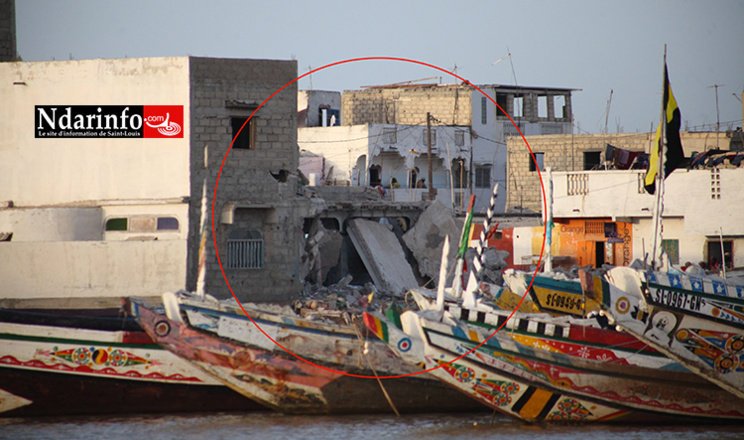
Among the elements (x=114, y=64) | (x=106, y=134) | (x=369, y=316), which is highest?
(x=114, y=64)

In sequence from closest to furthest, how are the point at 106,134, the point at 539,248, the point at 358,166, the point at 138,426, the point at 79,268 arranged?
the point at 138,426
the point at 79,268
the point at 106,134
the point at 539,248
the point at 358,166

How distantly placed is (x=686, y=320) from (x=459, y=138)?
23.5 meters

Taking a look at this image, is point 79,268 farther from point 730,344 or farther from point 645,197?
point 645,197

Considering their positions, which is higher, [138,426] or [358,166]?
[358,166]

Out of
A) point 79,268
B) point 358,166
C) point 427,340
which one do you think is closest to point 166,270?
point 79,268

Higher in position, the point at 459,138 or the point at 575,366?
the point at 459,138

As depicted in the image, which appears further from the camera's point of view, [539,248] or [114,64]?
[539,248]

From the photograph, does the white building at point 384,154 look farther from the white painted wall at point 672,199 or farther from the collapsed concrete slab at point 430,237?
the white painted wall at point 672,199

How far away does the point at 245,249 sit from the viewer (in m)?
17.8

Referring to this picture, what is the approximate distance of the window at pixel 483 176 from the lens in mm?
36562

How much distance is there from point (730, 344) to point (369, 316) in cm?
520

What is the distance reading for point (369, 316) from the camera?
37.6 feet

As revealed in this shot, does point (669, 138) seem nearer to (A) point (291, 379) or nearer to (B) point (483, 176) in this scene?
(A) point (291, 379)

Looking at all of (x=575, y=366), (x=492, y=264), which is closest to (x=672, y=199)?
(x=492, y=264)
